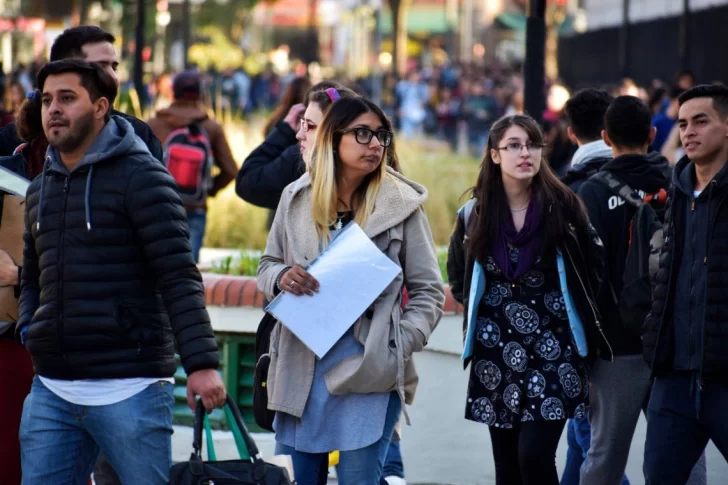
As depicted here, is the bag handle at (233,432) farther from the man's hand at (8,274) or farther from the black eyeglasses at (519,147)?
the black eyeglasses at (519,147)

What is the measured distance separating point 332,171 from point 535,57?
142 inches

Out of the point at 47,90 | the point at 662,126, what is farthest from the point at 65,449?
the point at 662,126

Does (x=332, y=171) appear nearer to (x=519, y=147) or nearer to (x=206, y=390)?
(x=519, y=147)

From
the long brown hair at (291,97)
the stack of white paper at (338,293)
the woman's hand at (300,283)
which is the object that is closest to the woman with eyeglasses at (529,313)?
the stack of white paper at (338,293)

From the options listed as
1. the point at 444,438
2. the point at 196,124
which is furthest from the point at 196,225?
the point at 444,438

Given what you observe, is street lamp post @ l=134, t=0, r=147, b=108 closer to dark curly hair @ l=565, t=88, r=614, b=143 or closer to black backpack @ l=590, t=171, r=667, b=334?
dark curly hair @ l=565, t=88, r=614, b=143

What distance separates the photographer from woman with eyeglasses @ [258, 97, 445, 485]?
15.2 ft

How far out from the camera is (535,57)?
8125mm

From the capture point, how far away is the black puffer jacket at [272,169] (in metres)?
6.16

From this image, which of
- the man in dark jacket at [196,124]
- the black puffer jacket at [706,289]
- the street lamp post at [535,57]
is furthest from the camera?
the man in dark jacket at [196,124]

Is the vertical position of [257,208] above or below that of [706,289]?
below

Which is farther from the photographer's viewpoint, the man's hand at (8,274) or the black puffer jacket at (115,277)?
the man's hand at (8,274)

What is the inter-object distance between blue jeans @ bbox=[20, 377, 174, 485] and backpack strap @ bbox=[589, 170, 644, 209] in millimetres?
2310

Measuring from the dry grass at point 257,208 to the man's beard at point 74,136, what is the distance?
265 inches
